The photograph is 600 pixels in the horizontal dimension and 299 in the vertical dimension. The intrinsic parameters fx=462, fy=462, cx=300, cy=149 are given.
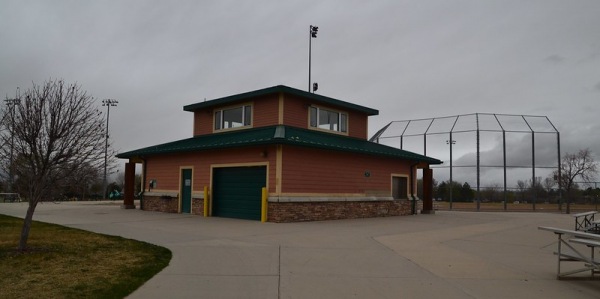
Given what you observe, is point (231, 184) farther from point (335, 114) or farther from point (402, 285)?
point (402, 285)

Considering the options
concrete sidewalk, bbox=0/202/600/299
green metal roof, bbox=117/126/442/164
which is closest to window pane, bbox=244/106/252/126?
green metal roof, bbox=117/126/442/164

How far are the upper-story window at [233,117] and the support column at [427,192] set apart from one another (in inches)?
416

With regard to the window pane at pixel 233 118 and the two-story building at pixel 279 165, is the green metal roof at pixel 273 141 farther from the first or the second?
the window pane at pixel 233 118

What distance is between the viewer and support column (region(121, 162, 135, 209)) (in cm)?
2478

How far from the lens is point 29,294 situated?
590 centimetres

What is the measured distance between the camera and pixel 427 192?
25156 mm

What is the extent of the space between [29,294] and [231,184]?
13.1 meters

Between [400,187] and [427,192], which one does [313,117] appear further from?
[427,192]

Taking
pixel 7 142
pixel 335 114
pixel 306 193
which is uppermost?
pixel 335 114

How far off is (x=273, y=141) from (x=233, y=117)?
6111 millimetres

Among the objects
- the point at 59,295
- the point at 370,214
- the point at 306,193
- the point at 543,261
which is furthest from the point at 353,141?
the point at 59,295

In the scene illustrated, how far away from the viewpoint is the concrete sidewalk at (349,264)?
6.48 m

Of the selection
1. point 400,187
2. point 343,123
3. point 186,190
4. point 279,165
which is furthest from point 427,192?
point 186,190

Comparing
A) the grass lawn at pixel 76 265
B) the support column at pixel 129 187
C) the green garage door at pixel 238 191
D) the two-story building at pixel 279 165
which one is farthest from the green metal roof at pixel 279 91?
the grass lawn at pixel 76 265
